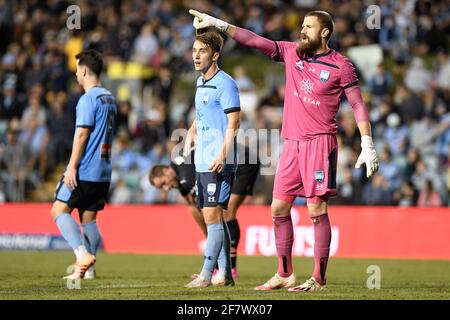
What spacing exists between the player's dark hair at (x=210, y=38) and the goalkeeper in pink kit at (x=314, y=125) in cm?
30

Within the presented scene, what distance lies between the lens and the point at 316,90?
37.2ft

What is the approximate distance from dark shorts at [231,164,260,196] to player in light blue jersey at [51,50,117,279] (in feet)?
6.36

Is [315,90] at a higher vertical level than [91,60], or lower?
lower

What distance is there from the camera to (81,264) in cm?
1222

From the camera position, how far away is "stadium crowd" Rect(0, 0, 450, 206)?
74.9 ft

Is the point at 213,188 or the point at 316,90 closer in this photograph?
the point at 316,90

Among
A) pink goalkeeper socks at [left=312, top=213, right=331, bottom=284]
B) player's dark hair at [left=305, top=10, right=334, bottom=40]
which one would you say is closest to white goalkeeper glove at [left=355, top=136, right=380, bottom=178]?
pink goalkeeper socks at [left=312, top=213, right=331, bottom=284]

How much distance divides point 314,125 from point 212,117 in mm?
1237

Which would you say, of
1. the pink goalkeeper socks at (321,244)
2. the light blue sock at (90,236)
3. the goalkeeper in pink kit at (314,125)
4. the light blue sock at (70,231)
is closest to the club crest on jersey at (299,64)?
the goalkeeper in pink kit at (314,125)

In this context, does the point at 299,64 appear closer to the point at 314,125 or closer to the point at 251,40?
the point at 251,40

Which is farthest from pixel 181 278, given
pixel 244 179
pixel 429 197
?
pixel 429 197

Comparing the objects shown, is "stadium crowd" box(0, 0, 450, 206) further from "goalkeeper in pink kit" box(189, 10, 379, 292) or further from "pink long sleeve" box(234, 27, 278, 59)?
"pink long sleeve" box(234, 27, 278, 59)
